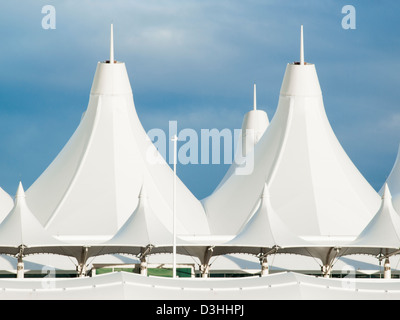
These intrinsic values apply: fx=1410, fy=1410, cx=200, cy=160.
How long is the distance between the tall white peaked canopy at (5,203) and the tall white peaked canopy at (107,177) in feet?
2.92

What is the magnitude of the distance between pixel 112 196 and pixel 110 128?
3674 mm

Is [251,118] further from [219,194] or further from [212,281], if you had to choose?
[212,281]

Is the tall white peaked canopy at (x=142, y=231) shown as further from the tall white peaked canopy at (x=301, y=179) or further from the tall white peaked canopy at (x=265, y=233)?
the tall white peaked canopy at (x=301, y=179)

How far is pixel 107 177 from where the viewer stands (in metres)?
63.5

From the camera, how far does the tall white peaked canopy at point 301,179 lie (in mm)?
63125

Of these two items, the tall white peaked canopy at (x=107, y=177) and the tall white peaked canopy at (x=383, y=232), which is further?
the tall white peaked canopy at (x=107, y=177)

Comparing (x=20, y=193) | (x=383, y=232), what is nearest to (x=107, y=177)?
(x=20, y=193)

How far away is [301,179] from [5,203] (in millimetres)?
13511

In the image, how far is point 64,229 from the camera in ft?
202

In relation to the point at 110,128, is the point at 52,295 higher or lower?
lower

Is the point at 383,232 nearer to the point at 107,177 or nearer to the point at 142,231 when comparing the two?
the point at 142,231

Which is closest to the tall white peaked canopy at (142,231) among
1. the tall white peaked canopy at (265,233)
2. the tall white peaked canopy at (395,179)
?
the tall white peaked canopy at (265,233)

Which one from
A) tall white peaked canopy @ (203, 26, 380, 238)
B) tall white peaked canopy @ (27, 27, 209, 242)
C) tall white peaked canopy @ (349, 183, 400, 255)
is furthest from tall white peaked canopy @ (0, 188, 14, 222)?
tall white peaked canopy @ (349, 183, 400, 255)
